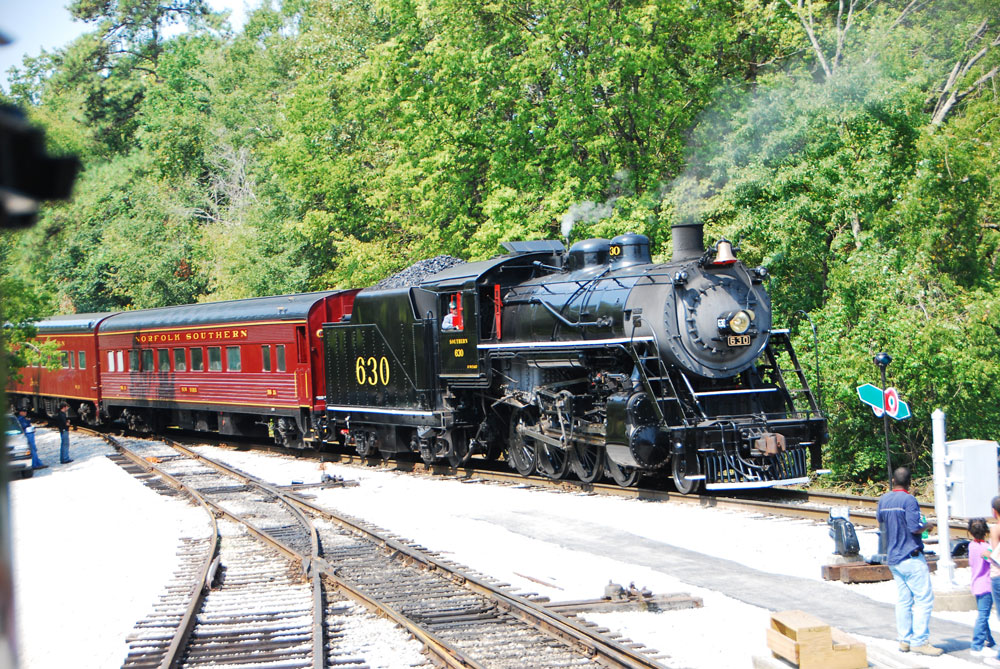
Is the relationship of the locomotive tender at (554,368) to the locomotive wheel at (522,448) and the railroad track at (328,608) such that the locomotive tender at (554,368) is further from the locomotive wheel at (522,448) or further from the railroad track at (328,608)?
the railroad track at (328,608)

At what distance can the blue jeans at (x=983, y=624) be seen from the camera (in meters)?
6.39

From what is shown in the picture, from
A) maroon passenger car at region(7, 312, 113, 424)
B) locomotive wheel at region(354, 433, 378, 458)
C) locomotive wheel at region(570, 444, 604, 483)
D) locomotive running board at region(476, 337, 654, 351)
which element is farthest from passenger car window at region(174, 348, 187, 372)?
locomotive wheel at region(570, 444, 604, 483)

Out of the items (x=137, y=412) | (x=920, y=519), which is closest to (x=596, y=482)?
(x=920, y=519)

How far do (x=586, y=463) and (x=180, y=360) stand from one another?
45.1ft

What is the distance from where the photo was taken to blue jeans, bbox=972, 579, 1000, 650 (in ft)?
21.0

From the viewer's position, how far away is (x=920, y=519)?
6742mm

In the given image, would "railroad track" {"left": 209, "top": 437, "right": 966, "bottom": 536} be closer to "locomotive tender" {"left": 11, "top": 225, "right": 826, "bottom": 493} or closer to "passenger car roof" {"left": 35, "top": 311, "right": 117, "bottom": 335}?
"locomotive tender" {"left": 11, "top": 225, "right": 826, "bottom": 493}

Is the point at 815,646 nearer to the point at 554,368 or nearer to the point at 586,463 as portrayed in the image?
the point at 586,463

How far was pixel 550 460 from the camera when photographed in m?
→ 14.8

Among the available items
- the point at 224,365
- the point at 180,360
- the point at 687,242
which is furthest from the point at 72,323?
the point at 687,242

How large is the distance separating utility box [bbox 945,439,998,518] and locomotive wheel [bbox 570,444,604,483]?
6388 millimetres

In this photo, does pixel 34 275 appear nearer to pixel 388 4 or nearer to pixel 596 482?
pixel 388 4

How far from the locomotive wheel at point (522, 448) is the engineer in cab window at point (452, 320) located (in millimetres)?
1790

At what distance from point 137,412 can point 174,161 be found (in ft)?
72.9
